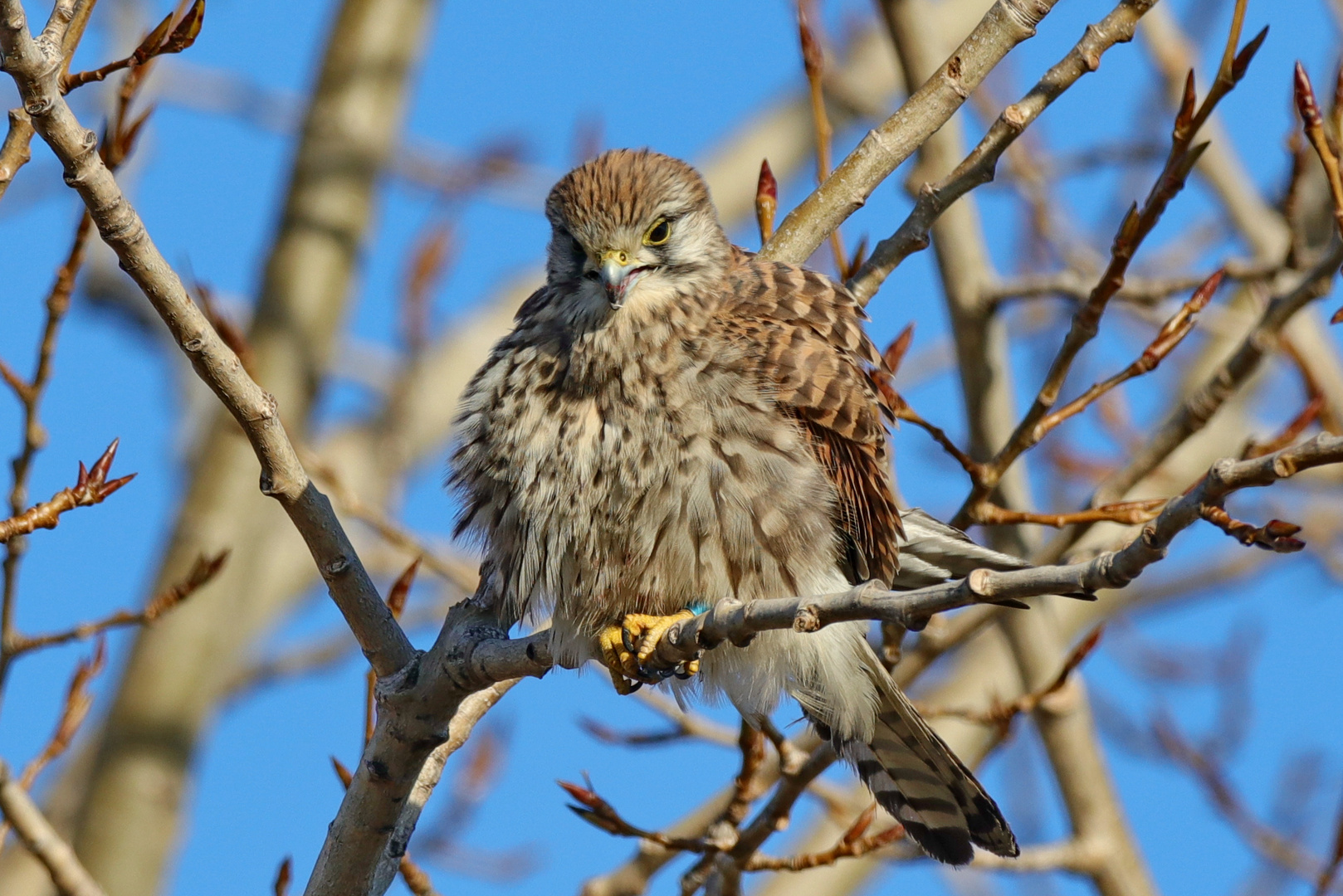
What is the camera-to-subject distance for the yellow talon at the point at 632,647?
2.95 m

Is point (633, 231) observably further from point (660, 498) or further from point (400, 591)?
point (400, 591)

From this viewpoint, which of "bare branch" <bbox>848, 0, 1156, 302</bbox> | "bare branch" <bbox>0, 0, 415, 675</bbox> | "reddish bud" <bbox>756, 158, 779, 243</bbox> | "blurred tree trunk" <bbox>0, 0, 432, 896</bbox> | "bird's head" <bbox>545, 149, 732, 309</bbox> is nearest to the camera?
"bare branch" <bbox>0, 0, 415, 675</bbox>

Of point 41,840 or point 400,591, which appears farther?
point 400,591

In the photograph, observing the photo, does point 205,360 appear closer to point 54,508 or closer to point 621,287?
point 54,508

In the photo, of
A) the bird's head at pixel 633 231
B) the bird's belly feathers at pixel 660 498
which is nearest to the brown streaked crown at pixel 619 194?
the bird's head at pixel 633 231

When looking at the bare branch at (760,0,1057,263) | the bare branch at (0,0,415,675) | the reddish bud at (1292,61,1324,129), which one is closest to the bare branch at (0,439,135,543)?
the bare branch at (0,0,415,675)

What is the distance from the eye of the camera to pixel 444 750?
298cm

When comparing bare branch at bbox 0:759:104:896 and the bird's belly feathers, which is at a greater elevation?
the bird's belly feathers

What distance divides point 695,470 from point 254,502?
12.2 feet

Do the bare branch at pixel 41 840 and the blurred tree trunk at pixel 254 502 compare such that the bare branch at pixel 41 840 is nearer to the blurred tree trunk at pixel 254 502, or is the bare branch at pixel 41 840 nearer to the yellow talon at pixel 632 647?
the yellow talon at pixel 632 647

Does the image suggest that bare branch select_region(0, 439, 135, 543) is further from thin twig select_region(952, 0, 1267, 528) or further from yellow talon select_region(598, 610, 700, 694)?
thin twig select_region(952, 0, 1267, 528)

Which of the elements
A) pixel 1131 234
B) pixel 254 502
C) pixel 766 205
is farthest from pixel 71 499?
pixel 254 502

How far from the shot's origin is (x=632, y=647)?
9.79 ft

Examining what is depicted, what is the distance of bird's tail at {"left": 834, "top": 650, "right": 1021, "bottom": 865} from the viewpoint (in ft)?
10.6
